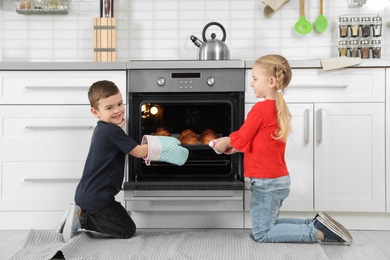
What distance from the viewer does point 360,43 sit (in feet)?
12.5

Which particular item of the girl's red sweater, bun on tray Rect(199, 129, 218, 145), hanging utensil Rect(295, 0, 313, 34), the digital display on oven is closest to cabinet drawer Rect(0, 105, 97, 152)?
the digital display on oven

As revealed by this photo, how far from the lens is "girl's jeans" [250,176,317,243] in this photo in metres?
2.85

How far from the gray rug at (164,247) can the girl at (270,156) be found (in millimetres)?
85

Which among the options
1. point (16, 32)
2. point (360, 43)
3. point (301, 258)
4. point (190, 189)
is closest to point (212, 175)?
point (190, 189)

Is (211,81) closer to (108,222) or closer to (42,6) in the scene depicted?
(108,222)

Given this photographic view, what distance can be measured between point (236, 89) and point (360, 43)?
1.16 meters

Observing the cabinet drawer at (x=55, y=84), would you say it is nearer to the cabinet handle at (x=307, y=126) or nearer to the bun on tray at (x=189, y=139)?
the bun on tray at (x=189, y=139)

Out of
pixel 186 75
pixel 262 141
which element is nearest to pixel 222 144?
pixel 262 141

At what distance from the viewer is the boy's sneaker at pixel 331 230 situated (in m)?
2.85

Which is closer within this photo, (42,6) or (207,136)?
(207,136)

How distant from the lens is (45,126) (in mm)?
3268

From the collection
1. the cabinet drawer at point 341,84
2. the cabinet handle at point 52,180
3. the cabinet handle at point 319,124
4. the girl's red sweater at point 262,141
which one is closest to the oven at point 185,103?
the cabinet drawer at point 341,84

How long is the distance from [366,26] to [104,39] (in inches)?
71.8

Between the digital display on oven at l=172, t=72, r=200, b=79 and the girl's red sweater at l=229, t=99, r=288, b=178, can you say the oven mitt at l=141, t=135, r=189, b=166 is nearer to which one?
the girl's red sweater at l=229, t=99, r=288, b=178
